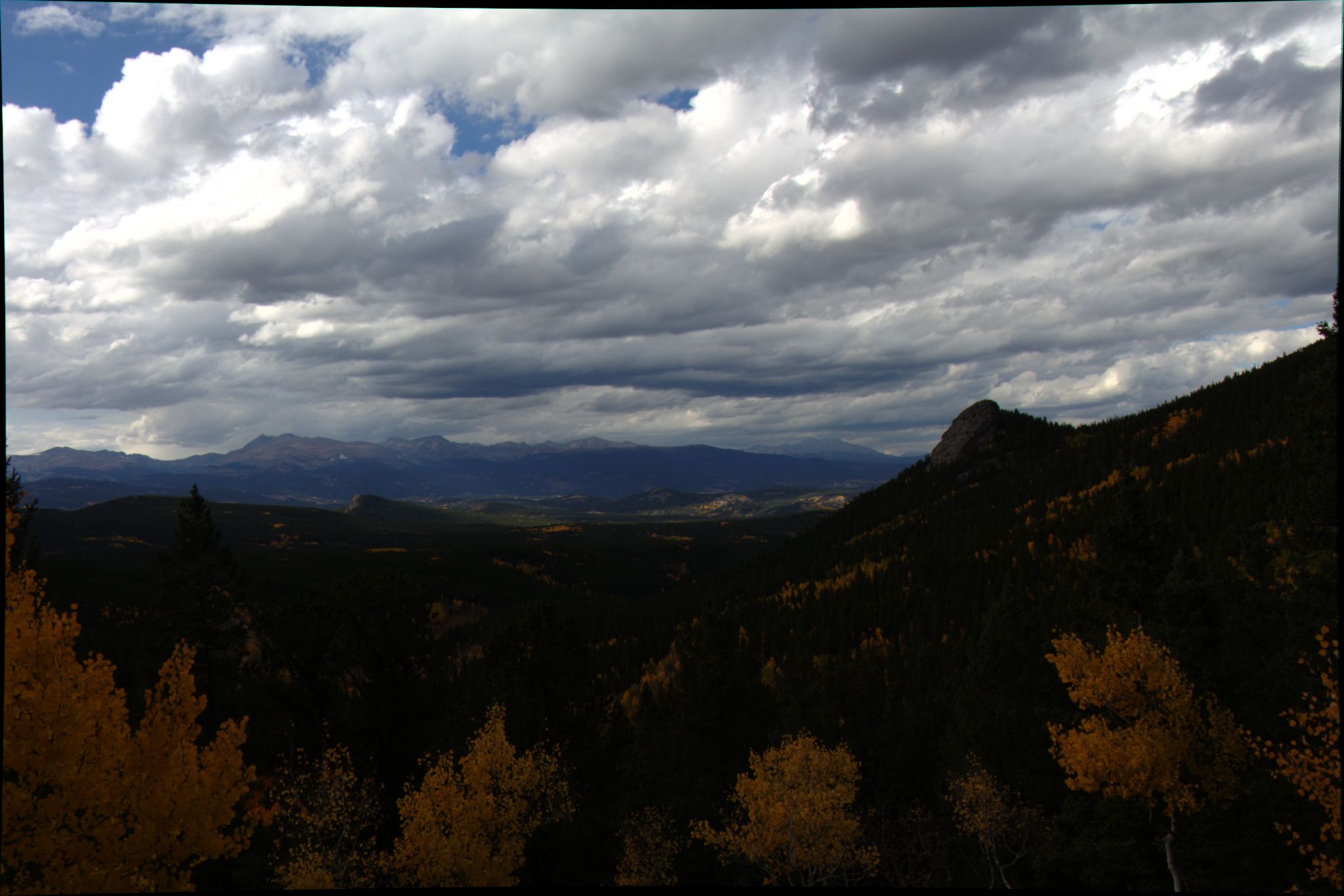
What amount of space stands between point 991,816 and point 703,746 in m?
17.2

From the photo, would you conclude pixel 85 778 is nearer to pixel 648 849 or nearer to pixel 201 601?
pixel 201 601

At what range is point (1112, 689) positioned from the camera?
26.0m

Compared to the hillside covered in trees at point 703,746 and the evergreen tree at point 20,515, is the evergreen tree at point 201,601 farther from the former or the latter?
the evergreen tree at point 20,515

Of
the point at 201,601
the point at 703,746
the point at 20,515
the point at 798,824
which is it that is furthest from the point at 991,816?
the point at 201,601

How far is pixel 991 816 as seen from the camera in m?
33.2

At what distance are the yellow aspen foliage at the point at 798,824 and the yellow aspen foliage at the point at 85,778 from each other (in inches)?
854

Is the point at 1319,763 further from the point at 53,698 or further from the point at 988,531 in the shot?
the point at 988,531

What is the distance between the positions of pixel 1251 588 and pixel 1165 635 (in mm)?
21832

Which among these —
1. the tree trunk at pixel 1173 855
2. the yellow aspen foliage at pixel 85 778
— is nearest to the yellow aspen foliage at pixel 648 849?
the tree trunk at pixel 1173 855

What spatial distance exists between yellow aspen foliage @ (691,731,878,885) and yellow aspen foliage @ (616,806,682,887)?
156 inches

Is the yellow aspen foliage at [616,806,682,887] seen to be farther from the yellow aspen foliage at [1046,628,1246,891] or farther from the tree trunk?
the tree trunk

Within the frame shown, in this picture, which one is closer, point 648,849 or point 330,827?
point 330,827

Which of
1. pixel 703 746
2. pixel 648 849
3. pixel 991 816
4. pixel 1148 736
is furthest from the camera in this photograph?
pixel 703 746

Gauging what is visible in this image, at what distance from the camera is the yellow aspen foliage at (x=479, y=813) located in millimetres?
25906
